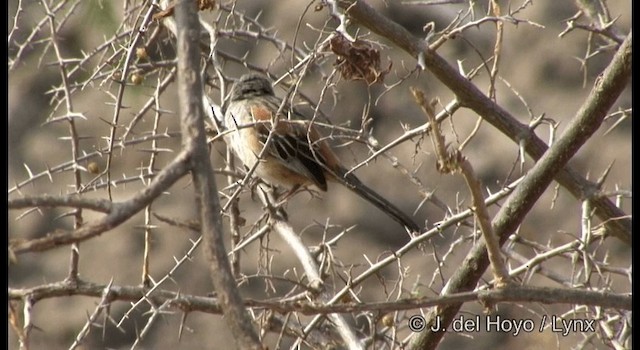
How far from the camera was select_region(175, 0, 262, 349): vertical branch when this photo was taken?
6.28ft

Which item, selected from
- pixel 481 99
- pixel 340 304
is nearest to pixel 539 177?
pixel 481 99

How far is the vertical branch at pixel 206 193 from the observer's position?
1.91 m

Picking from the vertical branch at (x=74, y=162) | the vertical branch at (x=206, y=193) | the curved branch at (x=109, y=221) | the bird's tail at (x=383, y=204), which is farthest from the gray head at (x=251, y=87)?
the curved branch at (x=109, y=221)

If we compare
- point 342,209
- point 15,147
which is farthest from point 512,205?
point 15,147

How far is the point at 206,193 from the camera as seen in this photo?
6.47 ft

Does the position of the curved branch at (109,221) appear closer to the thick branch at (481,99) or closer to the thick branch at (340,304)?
the thick branch at (340,304)

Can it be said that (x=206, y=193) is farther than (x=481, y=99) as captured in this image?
No

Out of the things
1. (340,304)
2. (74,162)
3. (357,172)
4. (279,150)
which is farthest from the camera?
(357,172)

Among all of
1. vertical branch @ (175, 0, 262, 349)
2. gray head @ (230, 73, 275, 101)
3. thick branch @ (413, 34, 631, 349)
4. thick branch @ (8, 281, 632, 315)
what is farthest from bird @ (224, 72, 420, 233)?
vertical branch @ (175, 0, 262, 349)

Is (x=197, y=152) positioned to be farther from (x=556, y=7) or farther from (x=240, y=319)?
(x=556, y=7)

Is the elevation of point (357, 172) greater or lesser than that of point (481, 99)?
greater

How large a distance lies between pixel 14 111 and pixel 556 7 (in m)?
5.60

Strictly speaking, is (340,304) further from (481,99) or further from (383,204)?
(383,204)

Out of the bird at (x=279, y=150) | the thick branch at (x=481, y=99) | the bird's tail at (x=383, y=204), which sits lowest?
the thick branch at (x=481, y=99)
